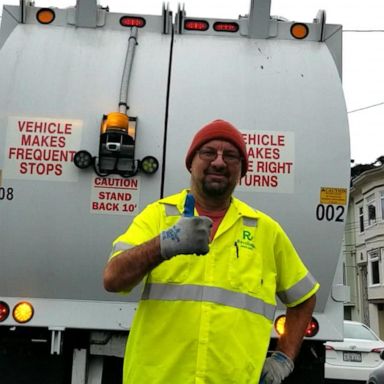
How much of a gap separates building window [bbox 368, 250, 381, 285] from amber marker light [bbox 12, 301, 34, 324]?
31501mm

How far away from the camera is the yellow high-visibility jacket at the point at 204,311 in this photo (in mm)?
2045

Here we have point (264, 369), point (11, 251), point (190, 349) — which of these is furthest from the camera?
point (11, 251)

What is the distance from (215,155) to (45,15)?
2030mm

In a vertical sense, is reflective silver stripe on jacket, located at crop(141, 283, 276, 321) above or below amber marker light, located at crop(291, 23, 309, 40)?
below

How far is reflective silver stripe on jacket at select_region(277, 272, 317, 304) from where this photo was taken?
2.44 metres

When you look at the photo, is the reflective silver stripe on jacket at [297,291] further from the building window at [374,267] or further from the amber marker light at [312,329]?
the building window at [374,267]

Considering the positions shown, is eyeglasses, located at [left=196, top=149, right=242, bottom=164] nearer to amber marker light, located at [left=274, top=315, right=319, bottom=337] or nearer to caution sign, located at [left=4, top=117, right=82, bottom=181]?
caution sign, located at [left=4, top=117, right=82, bottom=181]

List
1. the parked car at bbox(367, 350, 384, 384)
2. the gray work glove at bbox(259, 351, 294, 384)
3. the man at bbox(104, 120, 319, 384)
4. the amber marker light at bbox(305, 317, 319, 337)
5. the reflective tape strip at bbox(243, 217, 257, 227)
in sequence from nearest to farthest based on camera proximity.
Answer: the man at bbox(104, 120, 319, 384) < the gray work glove at bbox(259, 351, 294, 384) < the reflective tape strip at bbox(243, 217, 257, 227) < the amber marker light at bbox(305, 317, 319, 337) < the parked car at bbox(367, 350, 384, 384)

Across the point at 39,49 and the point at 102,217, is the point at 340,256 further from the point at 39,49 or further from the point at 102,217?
the point at 39,49

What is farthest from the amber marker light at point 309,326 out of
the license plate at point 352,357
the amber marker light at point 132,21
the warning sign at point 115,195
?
the license plate at point 352,357

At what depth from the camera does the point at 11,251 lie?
10.7ft

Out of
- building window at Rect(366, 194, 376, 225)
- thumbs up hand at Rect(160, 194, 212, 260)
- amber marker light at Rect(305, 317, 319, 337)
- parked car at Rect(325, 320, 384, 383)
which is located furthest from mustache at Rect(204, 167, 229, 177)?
building window at Rect(366, 194, 376, 225)

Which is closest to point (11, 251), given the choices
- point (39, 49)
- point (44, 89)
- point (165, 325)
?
point (44, 89)

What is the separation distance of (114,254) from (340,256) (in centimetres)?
178
